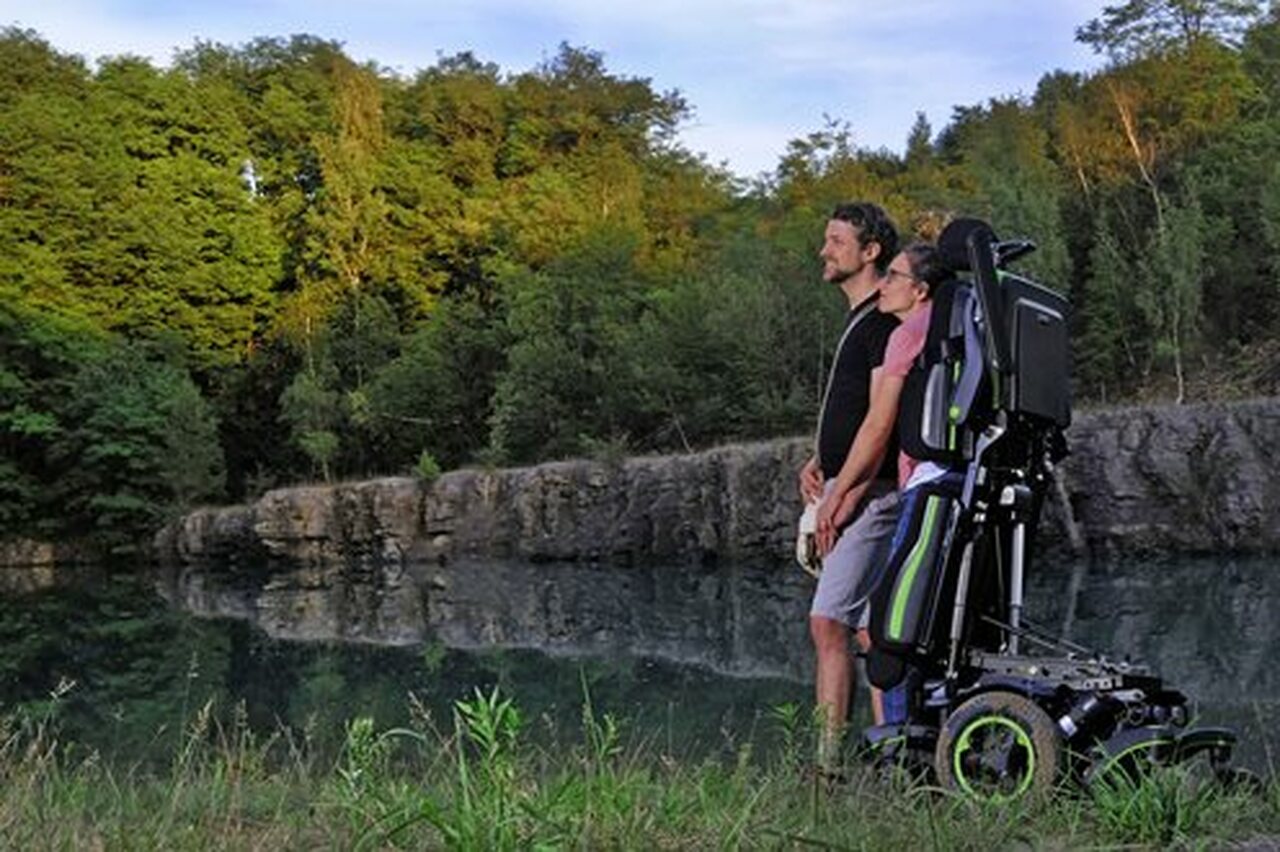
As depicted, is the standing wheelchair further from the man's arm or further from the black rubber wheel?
the man's arm

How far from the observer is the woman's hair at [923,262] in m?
3.59

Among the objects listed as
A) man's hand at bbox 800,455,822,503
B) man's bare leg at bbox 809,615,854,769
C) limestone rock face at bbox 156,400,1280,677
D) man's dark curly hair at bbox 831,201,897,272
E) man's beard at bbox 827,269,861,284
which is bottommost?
limestone rock face at bbox 156,400,1280,677

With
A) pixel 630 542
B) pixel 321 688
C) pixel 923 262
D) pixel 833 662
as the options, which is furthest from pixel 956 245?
pixel 630 542

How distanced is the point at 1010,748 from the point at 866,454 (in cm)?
105

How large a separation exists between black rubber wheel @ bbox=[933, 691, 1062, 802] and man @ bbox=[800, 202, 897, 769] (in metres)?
0.57

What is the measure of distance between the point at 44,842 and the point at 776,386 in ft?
79.2

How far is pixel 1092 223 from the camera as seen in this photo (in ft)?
90.0

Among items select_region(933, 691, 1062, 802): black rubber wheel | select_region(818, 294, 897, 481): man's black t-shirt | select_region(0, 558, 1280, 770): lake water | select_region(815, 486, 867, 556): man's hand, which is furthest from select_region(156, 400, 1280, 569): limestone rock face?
select_region(933, 691, 1062, 802): black rubber wheel

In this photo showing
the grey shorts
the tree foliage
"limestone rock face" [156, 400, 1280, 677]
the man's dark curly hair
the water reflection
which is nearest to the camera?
the grey shorts

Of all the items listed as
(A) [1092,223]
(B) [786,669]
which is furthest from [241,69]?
(B) [786,669]

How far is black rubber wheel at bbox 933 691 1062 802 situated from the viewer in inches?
106

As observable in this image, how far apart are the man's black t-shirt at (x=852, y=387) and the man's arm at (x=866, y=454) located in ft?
0.34

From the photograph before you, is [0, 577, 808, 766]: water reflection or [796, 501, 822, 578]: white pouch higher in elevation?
[796, 501, 822, 578]: white pouch

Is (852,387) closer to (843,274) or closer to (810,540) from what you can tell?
(843,274)
